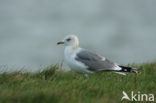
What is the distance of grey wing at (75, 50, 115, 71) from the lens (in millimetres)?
8023

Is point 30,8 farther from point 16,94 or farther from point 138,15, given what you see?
point 16,94

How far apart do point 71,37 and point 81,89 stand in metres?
1.47

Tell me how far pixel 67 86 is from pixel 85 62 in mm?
900

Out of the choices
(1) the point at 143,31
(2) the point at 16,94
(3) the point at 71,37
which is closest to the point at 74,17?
(1) the point at 143,31

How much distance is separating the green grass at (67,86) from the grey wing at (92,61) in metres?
0.21

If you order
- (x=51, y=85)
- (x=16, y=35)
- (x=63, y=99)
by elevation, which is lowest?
(x=63, y=99)

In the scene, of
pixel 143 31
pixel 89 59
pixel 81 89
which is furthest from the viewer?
pixel 143 31

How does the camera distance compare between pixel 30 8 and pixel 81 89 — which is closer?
pixel 81 89

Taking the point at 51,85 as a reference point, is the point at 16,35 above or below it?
above

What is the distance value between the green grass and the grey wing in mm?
210

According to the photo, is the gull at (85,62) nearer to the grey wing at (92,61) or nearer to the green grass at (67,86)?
the grey wing at (92,61)

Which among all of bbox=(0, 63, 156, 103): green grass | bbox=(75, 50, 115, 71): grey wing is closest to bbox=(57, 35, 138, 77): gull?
bbox=(75, 50, 115, 71): grey wing

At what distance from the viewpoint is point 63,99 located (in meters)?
6.18

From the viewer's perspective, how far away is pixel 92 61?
8094 mm
